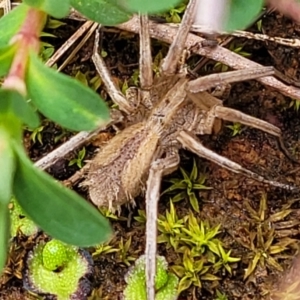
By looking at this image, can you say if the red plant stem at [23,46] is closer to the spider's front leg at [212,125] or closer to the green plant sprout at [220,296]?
the spider's front leg at [212,125]

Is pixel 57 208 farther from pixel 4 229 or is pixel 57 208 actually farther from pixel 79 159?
pixel 79 159

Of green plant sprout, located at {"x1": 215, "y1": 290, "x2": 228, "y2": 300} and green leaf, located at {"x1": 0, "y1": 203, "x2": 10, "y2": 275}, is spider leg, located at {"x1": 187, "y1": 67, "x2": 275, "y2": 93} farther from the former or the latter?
green leaf, located at {"x1": 0, "y1": 203, "x2": 10, "y2": 275}

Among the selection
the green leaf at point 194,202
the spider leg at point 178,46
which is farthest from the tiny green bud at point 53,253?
the spider leg at point 178,46

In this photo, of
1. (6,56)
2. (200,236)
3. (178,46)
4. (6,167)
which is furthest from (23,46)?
(200,236)

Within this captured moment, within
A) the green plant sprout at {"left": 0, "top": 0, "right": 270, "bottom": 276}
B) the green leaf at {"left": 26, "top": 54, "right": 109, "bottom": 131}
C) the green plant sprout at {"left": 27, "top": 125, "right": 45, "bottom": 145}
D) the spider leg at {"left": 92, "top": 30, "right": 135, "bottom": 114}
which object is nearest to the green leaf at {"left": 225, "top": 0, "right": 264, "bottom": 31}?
the green plant sprout at {"left": 0, "top": 0, "right": 270, "bottom": 276}

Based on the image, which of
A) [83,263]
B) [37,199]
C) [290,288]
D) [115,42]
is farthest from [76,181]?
[37,199]

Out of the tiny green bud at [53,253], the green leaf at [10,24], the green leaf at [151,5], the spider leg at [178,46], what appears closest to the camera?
the green leaf at [151,5]
